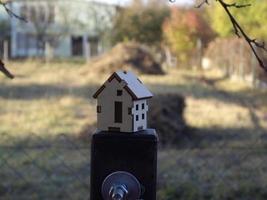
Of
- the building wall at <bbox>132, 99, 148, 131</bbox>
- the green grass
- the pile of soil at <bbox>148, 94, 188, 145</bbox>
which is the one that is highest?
the building wall at <bbox>132, 99, 148, 131</bbox>

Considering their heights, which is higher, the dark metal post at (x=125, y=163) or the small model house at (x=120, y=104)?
the small model house at (x=120, y=104)

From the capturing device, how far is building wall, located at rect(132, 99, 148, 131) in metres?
1.74

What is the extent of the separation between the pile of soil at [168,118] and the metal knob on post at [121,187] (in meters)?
6.28

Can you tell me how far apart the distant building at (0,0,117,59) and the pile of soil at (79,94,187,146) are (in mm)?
24713

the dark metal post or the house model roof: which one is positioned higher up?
the house model roof

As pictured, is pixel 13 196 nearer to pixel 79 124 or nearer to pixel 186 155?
pixel 186 155

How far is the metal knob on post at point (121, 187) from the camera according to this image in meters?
1.65

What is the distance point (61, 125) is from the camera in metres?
9.60

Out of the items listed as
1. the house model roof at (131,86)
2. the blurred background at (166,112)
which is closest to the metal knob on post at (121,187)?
the house model roof at (131,86)

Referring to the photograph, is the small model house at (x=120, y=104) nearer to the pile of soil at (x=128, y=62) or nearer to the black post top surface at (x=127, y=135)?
the black post top surface at (x=127, y=135)

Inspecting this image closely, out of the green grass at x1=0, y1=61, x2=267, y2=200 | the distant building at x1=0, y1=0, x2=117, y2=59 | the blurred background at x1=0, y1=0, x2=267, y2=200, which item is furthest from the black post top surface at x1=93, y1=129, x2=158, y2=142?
the distant building at x1=0, y1=0, x2=117, y2=59

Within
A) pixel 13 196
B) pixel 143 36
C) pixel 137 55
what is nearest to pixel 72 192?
pixel 13 196

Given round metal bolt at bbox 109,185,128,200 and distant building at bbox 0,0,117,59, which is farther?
distant building at bbox 0,0,117,59

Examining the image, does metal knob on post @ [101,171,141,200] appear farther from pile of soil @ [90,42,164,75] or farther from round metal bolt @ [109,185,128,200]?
pile of soil @ [90,42,164,75]
